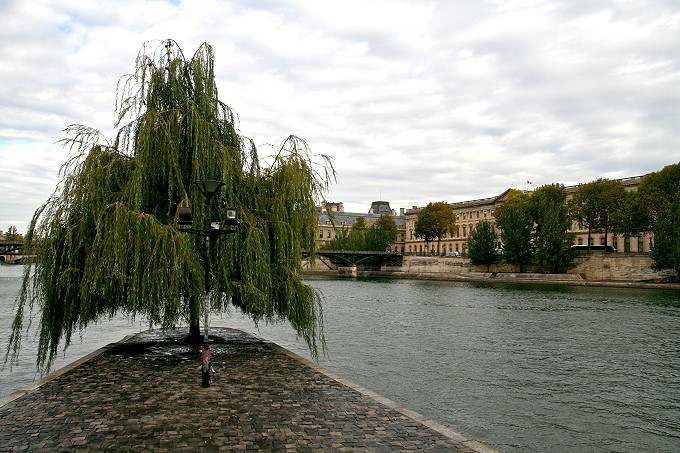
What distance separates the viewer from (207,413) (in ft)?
32.8

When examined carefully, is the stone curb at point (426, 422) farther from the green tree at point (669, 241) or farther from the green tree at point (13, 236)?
the green tree at point (13, 236)

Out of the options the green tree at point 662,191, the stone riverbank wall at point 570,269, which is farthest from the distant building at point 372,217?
the green tree at point 662,191

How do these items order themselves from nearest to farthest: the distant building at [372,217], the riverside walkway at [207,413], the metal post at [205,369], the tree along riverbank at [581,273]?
the riverside walkway at [207,413]
the metal post at [205,369]
the tree along riverbank at [581,273]
the distant building at [372,217]

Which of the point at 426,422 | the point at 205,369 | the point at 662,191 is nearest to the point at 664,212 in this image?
the point at 662,191

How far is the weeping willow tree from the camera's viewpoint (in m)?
13.8

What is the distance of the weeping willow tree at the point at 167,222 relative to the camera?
13797mm

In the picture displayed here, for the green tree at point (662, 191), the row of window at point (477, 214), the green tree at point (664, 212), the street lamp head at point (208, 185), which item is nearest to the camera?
the street lamp head at point (208, 185)

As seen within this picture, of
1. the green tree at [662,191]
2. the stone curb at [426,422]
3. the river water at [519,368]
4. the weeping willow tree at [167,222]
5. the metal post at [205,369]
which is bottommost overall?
the river water at [519,368]

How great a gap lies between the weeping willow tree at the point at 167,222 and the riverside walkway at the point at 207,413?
168 centimetres

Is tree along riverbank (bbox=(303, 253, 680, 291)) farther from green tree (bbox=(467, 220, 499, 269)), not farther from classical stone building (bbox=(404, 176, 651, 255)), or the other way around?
classical stone building (bbox=(404, 176, 651, 255))

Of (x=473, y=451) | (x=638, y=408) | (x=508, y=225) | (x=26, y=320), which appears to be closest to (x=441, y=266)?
(x=508, y=225)

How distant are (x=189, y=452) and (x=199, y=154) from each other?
30.3ft

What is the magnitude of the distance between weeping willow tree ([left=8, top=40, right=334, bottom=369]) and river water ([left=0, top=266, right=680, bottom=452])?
2833mm

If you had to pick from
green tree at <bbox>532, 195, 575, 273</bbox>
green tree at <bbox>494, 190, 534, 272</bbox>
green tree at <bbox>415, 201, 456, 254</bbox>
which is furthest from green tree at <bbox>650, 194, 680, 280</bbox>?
green tree at <bbox>415, 201, 456, 254</bbox>
